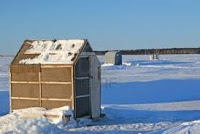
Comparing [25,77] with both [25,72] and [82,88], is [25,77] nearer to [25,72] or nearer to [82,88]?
[25,72]

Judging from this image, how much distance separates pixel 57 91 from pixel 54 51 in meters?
1.57

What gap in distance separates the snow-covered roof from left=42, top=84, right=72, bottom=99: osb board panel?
0.83 meters

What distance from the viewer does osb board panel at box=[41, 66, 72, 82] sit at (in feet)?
52.0

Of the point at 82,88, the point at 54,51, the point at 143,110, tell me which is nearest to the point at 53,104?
the point at 82,88

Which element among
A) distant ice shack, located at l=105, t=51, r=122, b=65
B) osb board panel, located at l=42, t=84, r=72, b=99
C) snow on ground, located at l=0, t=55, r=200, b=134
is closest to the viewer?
snow on ground, located at l=0, t=55, r=200, b=134

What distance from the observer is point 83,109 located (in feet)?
53.4

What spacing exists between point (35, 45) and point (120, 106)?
14.2 ft

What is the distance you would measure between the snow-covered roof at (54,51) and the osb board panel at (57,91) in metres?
0.83

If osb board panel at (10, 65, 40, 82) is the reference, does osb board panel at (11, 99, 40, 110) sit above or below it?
below

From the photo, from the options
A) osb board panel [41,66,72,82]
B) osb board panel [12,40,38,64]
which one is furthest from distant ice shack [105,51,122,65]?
osb board panel [41,66,72,82]

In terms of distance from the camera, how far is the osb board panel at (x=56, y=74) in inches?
624

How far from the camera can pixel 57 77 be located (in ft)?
52.7

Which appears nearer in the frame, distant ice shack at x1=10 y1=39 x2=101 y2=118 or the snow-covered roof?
distant ice shack at x1=10 y1=39 x2=101 y2=118

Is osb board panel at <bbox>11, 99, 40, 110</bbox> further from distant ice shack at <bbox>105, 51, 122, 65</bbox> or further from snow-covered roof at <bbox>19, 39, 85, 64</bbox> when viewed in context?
distant ice shack at <bbox>105, 51, 122, 65</bbox>
